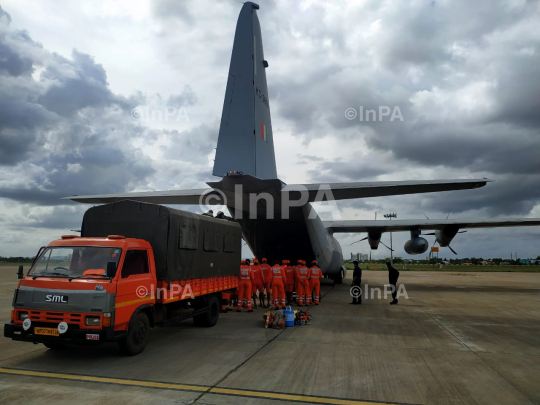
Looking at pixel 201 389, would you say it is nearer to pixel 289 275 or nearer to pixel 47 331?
pixel 47 331

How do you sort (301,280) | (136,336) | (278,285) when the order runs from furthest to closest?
(301,280), (278,285), (136,336)

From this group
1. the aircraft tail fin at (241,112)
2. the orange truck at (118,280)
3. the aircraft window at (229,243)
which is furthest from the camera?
the aircraft tail fin at (241,112)

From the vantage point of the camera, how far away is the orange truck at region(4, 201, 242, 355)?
6.00m

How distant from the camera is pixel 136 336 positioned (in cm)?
680

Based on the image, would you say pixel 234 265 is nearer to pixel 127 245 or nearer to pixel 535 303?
pixel 127 245

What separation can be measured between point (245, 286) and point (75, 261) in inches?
263

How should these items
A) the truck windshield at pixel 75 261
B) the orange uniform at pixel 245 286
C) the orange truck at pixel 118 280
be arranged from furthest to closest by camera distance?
the orange uniform at pixel 245 286
the truck windshield at pixel 75 261
the orange truck at pixel 118 280

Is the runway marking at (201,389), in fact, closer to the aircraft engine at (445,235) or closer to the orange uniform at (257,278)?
the orange uniform at (257,278)

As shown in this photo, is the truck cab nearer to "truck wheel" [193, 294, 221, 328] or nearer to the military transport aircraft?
"truck wheel" [193, 294, 221, 328]

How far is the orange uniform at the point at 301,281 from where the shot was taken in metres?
13.6

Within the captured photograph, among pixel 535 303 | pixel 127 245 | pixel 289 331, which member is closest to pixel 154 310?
pixel 127 245

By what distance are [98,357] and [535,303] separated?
16085 millimetres

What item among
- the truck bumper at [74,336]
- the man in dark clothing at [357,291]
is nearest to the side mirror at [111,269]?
the truck bumper at [74,336]

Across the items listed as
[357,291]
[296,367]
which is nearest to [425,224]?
[357,291]
